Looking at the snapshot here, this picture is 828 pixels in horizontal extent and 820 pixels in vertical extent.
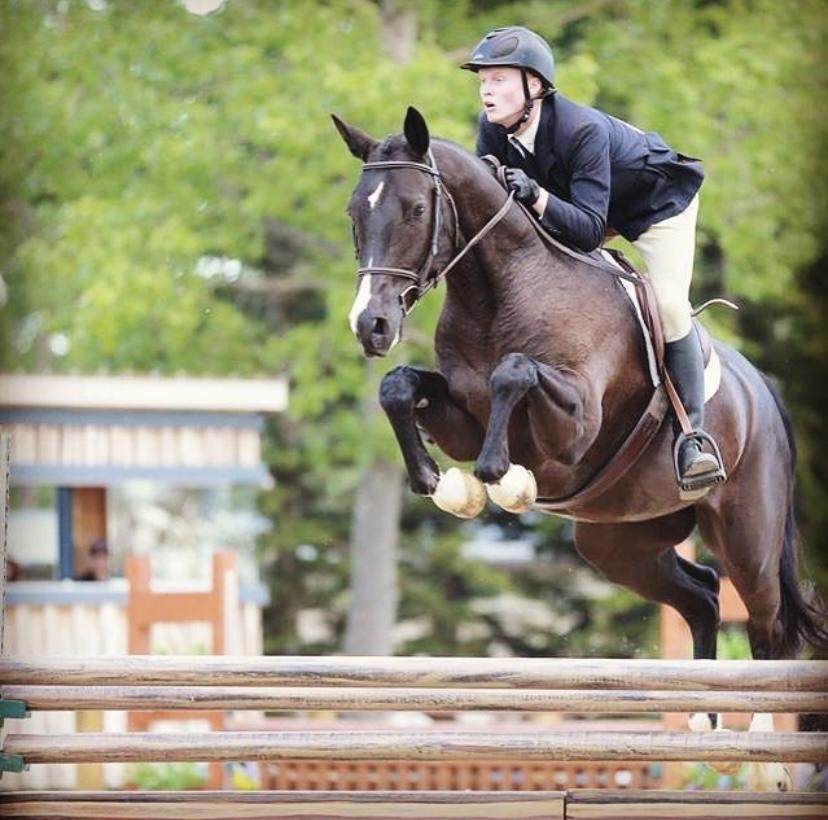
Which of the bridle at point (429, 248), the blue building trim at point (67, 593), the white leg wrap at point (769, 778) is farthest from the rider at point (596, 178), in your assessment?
the blue building trim at point (67, 593)

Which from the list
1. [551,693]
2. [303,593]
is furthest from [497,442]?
[303,593]

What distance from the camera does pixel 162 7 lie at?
11.7 m

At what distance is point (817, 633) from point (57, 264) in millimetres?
7212

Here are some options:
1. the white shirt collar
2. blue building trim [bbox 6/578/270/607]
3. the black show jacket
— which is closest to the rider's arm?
the black show jacket

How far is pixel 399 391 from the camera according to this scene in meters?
4.25

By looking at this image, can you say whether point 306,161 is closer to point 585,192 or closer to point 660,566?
point 660,566

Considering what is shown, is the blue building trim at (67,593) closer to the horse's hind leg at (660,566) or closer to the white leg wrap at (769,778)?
the horse's hind leg at (660,566)

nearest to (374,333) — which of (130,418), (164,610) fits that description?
(164,610)

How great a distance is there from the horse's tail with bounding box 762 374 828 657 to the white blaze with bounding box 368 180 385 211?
177cm

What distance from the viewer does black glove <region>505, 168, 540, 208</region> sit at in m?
4.30

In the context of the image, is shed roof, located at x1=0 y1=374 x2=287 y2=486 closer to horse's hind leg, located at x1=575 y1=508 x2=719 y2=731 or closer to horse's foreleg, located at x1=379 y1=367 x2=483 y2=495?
horse's hind leg, located at x1=575 y1=508 x2=719 y2=731

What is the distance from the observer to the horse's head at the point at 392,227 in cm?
394

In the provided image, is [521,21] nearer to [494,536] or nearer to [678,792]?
[494,536]

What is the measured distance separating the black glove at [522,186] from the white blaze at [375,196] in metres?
0.43
